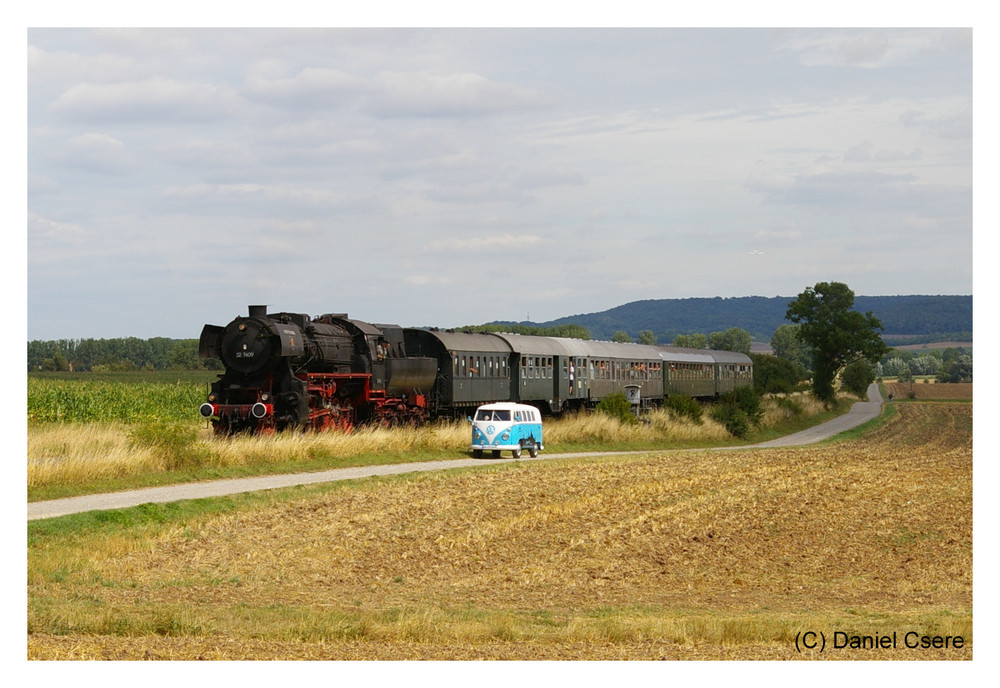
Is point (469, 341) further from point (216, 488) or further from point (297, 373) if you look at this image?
point (216, 488)

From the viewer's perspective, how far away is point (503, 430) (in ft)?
114

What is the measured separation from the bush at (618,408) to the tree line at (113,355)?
55303 millimetres

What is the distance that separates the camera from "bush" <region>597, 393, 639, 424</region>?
154 ft

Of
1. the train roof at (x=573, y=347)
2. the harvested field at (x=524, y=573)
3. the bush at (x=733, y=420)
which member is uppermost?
the train roof at (x=573, y=347)

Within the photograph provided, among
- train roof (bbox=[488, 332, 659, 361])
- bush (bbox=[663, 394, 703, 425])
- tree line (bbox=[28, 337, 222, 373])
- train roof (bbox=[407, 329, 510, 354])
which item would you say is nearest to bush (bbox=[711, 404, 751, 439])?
bush (bbox=[663, 394, 703, 425])

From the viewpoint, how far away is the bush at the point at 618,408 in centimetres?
4697

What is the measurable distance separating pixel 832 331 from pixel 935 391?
29.7 meters

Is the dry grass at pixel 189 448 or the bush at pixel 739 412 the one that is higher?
the dry grass at pixel 189 448

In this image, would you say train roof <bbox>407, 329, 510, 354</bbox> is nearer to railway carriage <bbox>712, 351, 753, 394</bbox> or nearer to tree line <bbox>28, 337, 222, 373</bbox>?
railway carriage <bbox>712, 351, 753, 394</bbox>

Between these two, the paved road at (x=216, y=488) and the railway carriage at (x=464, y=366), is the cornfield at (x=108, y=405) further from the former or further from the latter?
the paved road at (x=216, y=488)

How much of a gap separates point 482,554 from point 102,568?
5.90 m

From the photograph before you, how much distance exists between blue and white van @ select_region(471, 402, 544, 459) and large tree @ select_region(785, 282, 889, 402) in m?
60.9

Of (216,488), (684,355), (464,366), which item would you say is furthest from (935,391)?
(216,488)

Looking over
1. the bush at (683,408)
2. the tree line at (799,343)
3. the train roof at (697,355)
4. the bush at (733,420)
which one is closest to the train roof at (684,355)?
the train roof at (697,355)
